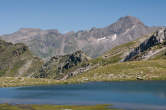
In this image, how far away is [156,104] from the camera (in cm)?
10056

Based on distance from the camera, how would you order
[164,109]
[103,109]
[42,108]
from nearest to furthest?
[164,109]
[103,109]
[42,108]

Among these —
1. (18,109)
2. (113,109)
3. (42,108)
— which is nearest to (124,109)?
(113,109)

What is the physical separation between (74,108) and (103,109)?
10016 millimetres

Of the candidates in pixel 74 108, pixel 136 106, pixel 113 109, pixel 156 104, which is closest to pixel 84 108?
pixel 74 108

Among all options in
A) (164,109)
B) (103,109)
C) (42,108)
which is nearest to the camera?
(164,109)

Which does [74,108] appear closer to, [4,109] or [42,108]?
[42,108]

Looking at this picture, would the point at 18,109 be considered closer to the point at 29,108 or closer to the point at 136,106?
the point at 29,108

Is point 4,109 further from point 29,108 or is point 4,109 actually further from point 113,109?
point 113,109

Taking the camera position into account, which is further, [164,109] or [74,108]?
[74,108]

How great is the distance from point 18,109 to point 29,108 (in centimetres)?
410

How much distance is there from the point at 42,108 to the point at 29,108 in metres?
5.04

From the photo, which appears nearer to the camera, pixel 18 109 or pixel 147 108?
pixel 147 108

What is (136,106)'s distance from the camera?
97.8 metres

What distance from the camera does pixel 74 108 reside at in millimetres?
98562
